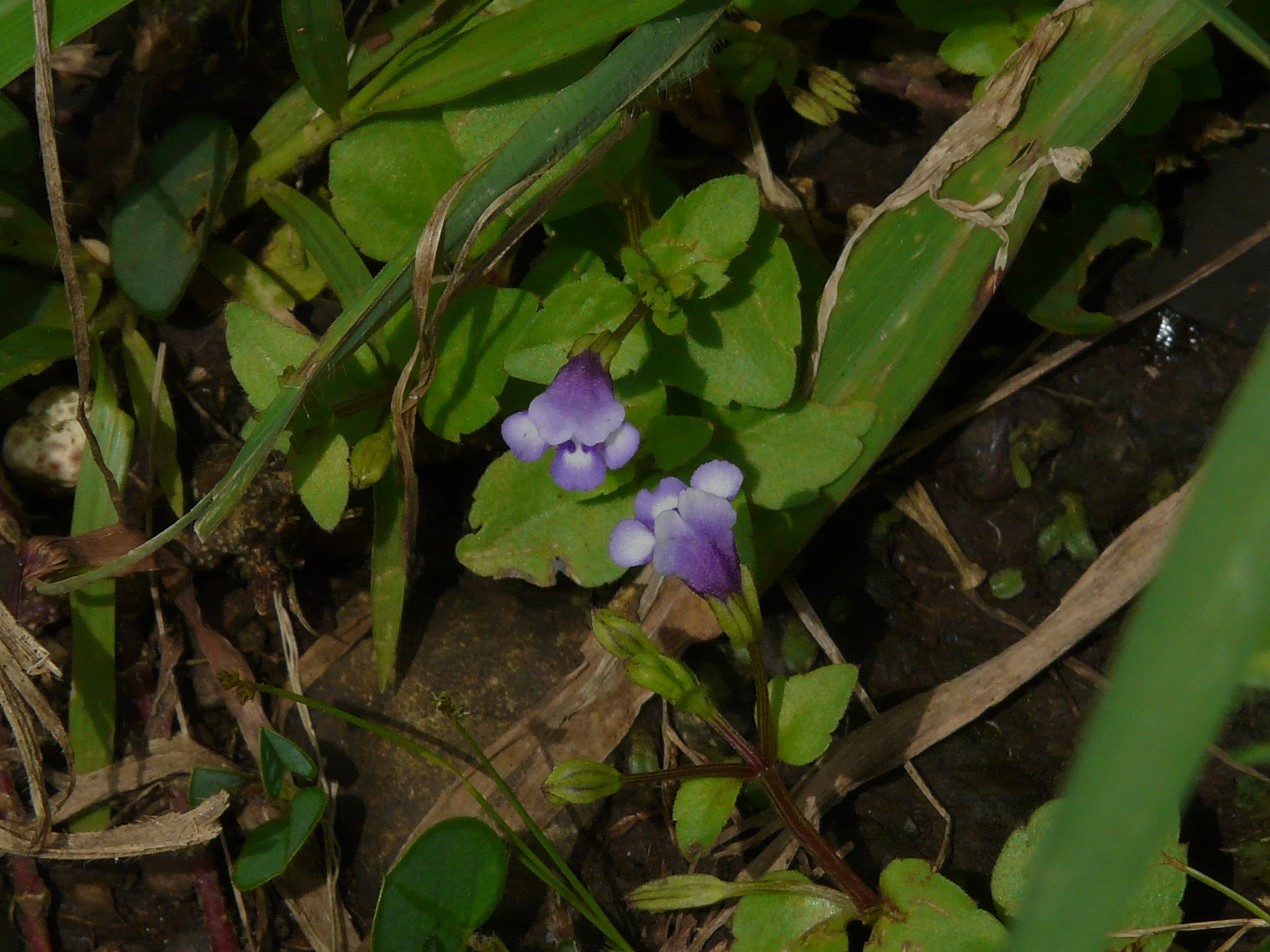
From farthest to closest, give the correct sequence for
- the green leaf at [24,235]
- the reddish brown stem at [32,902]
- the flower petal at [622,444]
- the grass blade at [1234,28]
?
the reddish brown stem at [32,902]
the green leaf at [24,235]
the flower petal at [622,444]
the grass blade at [1234,28]

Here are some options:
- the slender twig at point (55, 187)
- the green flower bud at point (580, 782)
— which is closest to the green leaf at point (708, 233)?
the green flower bud at point (580, 782)

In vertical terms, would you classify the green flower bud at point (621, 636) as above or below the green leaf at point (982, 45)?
below

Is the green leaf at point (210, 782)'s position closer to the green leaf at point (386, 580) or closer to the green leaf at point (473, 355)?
the green leaf at point (386, 580)

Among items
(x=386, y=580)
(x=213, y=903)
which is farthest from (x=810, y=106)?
(x=213, y=903)

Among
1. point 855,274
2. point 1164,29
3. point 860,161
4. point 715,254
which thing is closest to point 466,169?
point 715,254

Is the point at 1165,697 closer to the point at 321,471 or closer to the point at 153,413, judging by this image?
the point at 321,471

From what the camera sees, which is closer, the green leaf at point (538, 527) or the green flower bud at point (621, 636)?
the green flower bud at point (621, 636)

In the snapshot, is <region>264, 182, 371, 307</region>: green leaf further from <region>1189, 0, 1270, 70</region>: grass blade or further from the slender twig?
<region>1189, 0, 1270, 70</region>: grass blade

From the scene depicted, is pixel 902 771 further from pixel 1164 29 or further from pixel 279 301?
pixel 279 301
